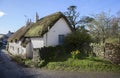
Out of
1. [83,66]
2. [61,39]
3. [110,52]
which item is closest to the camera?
[83,66]

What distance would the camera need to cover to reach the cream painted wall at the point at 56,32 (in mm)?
25653

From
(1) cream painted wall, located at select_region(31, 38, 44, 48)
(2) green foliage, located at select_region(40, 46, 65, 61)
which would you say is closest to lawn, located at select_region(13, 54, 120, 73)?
(2) green foliage, located at select_region(40, 46, 65, 61)

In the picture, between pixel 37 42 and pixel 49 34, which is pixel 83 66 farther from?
pixel 37 42

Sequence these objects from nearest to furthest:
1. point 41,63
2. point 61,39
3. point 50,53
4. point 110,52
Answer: point 41,63
point 110,52
point 50,53
point 61,39

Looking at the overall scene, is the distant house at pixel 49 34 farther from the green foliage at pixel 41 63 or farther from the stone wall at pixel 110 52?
the stone wall at pixel 110 52

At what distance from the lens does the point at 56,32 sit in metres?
26.4

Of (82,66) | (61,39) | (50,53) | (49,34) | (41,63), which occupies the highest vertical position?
(49,34)

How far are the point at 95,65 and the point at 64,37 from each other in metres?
9.76

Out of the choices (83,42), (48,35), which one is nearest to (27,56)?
(48,35)

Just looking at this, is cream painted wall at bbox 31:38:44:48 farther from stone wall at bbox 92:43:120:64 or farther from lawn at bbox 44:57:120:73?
stone wall at bbox 92:43:120:64

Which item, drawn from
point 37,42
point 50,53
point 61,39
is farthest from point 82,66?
point 37,42

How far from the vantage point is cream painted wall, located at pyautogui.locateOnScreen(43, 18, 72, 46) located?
2565cm

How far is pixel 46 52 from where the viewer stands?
Answer: 72.3ft

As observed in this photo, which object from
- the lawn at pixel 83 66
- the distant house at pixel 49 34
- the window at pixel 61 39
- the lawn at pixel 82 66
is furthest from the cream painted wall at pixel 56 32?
the lawn at pixel 83 66
